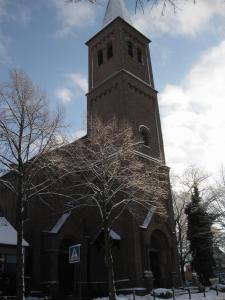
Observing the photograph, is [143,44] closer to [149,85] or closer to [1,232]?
[149,85]

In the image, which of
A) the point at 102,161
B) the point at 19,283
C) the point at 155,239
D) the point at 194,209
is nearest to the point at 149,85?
the point at 194,209

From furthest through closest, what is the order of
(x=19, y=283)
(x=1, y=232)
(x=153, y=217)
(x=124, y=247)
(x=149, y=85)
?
(x=149, y=85) → (x=153, y=217) → (x=124, y=247) → (x=1, y=232) → (x=19, y=283)

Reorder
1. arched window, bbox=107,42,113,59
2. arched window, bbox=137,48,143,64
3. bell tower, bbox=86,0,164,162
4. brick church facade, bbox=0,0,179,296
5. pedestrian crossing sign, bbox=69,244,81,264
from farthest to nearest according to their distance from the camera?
arched window, bbox=137,48,143,64, arched window, bbox=107,42,113,59, bell tower, bbox=86,0,164,162, brick church facade, bbox=0,0,179,296, pedestrian crossing sign, bbox=69,244,81,264

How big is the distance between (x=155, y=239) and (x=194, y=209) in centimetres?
638

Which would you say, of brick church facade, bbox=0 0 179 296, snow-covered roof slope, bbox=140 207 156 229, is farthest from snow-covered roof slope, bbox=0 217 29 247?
snow-covered roof slope, bbox=140 207 156 229

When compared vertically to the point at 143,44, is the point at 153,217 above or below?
below

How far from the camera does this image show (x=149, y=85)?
119 ft

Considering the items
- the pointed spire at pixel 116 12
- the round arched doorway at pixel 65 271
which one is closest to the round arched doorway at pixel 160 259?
the round arched doorway at pixel 65 271

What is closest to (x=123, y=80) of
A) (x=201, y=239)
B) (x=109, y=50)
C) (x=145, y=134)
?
(x=145, y=134)

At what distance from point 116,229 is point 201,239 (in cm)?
1008

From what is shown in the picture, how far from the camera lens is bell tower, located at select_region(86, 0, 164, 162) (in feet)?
106

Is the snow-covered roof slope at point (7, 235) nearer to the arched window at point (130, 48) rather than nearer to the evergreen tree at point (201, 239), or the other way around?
the evergreen tree at point (201, 239)

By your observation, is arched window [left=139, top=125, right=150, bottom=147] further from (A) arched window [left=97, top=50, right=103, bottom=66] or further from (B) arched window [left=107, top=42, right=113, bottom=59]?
(A) arched window [left=97, top=50, right=103, bottom=66]

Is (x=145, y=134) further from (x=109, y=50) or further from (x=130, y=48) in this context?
(x=109, y=50)
